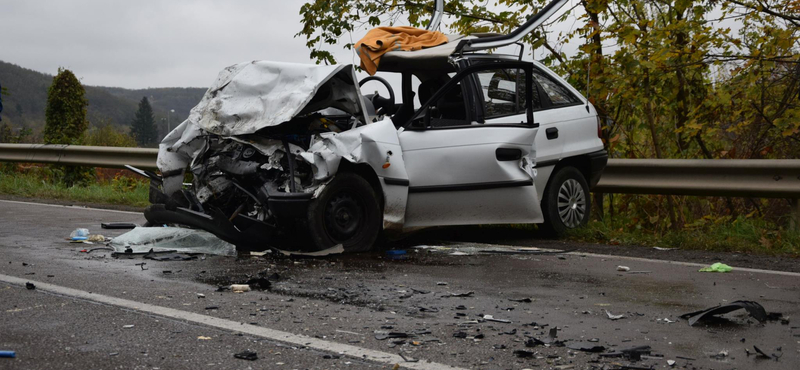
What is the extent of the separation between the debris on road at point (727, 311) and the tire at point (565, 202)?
355 cm

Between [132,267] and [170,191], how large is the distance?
147 cm

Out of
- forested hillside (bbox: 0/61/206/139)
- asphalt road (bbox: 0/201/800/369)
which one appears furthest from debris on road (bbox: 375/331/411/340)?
forested hillside (bbox: 0/61/206/139)

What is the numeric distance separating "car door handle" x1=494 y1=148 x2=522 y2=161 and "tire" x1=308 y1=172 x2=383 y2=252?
3.72 feet

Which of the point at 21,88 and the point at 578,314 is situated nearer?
the point at 578,314

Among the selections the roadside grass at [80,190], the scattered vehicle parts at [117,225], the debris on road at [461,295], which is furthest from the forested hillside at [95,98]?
the debris on road at [461,295]

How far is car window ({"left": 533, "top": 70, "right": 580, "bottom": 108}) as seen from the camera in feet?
27.3

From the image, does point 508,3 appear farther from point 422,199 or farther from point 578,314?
point 578,314

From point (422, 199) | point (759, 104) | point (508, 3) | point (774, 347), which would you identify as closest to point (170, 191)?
point (422, 199)

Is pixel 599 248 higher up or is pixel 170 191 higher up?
pixel 170 191

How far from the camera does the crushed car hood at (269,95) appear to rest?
693cm

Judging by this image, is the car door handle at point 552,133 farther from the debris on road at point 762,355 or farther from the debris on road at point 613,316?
the debris on road at point 762,355

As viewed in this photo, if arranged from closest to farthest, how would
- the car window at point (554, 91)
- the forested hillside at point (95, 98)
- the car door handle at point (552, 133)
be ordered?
the car door handle at point (552, 133) → the car window at point (554, 91) → the forested hillside at point (95, 98)

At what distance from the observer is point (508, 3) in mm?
11586

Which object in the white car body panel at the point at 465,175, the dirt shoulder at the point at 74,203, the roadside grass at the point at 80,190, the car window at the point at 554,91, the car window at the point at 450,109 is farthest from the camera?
the roadside grass at the point at 80,190
